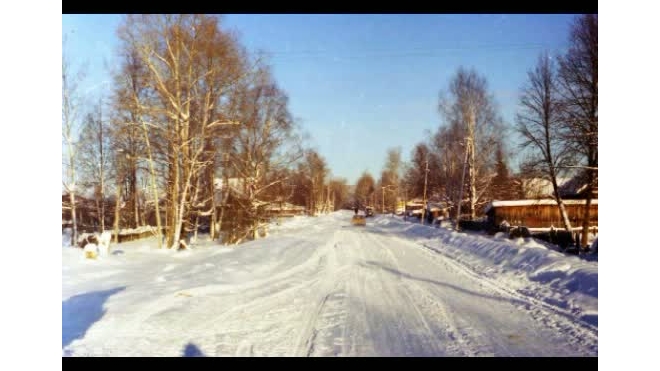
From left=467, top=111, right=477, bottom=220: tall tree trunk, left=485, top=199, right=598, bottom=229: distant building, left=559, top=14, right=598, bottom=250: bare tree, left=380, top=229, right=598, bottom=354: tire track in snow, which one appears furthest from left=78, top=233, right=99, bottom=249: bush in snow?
left=485, top=199, right=598, bottom=229: distant building

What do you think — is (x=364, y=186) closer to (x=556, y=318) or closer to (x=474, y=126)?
(x=474, y=126)

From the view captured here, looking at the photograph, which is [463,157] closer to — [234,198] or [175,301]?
[234,198]

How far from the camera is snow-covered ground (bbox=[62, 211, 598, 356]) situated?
11.9 feet

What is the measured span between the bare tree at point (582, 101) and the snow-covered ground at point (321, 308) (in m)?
2.84

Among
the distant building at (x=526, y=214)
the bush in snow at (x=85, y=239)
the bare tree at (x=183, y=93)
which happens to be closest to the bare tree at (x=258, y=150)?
the bare tree at (x=183, y=93)

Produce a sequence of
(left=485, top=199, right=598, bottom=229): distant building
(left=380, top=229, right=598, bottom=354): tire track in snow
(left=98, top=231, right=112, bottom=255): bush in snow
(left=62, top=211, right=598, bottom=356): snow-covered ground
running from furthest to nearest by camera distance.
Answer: (left=485, top=199, right=598, bottom=229): distant building < (left=98, top=231, right=112, bottom=255): bush in snow < (left=380, top=229, right=598, bottom=354): tire track in snow < (left=62, top=211, right=598, bottom=356): snow-covered ground

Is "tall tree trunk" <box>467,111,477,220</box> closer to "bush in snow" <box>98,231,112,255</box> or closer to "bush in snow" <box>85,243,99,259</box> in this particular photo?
"bush in snow" <box>98,231,112,255</box>

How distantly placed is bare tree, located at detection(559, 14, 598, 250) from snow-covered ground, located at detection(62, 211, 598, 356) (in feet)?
9.32

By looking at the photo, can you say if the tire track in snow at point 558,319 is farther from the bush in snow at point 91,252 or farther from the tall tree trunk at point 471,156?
the tall tree trunk at point 471,156

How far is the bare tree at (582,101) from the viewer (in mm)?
6460

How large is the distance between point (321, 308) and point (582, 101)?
8423mm

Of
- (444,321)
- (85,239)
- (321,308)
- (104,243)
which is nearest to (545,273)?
(444,321)

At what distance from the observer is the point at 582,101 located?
8805 millimetres

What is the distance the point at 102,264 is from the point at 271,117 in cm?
900
